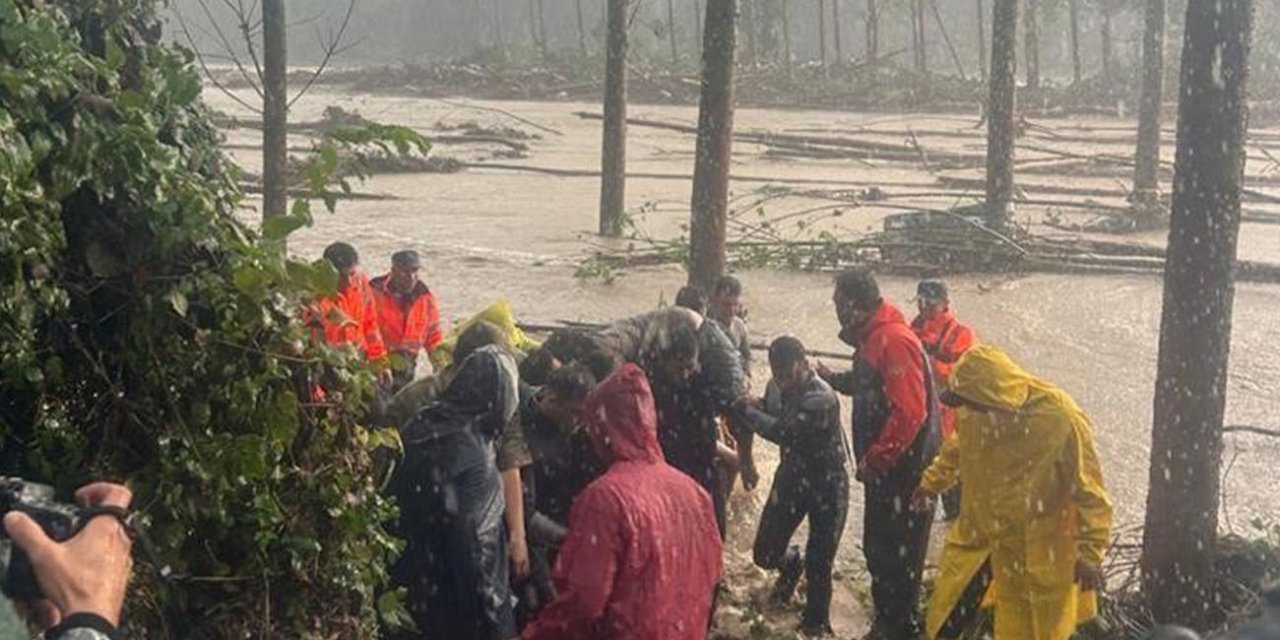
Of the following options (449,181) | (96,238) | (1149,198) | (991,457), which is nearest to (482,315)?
(991,457)

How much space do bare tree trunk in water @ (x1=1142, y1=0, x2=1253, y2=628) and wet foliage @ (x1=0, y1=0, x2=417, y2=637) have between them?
3746 millimetres

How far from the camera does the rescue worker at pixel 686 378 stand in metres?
7.71

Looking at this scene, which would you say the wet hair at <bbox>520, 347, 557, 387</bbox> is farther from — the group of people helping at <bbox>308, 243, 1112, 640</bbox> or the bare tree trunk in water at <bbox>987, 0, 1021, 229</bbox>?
the bare tree trunk in water at <bbox>987, 0, 1021, 229</bbox>

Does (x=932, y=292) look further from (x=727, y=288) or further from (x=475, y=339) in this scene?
(x=475, y=339)

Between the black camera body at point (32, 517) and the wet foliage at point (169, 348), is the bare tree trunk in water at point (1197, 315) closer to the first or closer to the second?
the wet foliage at point (169, 348)

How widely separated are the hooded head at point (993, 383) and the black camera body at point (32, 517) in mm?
4332

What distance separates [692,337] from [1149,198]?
48.6 ft

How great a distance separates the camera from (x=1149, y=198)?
69.2ft

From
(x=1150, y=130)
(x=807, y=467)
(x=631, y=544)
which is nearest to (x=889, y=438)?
(x=807, y=467)

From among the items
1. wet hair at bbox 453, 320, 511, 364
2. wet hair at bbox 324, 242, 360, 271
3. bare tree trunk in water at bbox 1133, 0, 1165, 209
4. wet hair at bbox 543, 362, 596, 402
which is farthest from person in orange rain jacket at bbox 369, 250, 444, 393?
bare tree trunk in water at bbox 1133, 0, 1165, 209

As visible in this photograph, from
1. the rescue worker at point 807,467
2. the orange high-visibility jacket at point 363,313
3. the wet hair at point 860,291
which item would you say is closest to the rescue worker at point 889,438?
the wet hair at point 860,291

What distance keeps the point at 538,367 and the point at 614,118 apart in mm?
11632

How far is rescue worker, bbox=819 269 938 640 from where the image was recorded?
7.51 meters

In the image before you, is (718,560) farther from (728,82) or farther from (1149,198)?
(1149,198)
